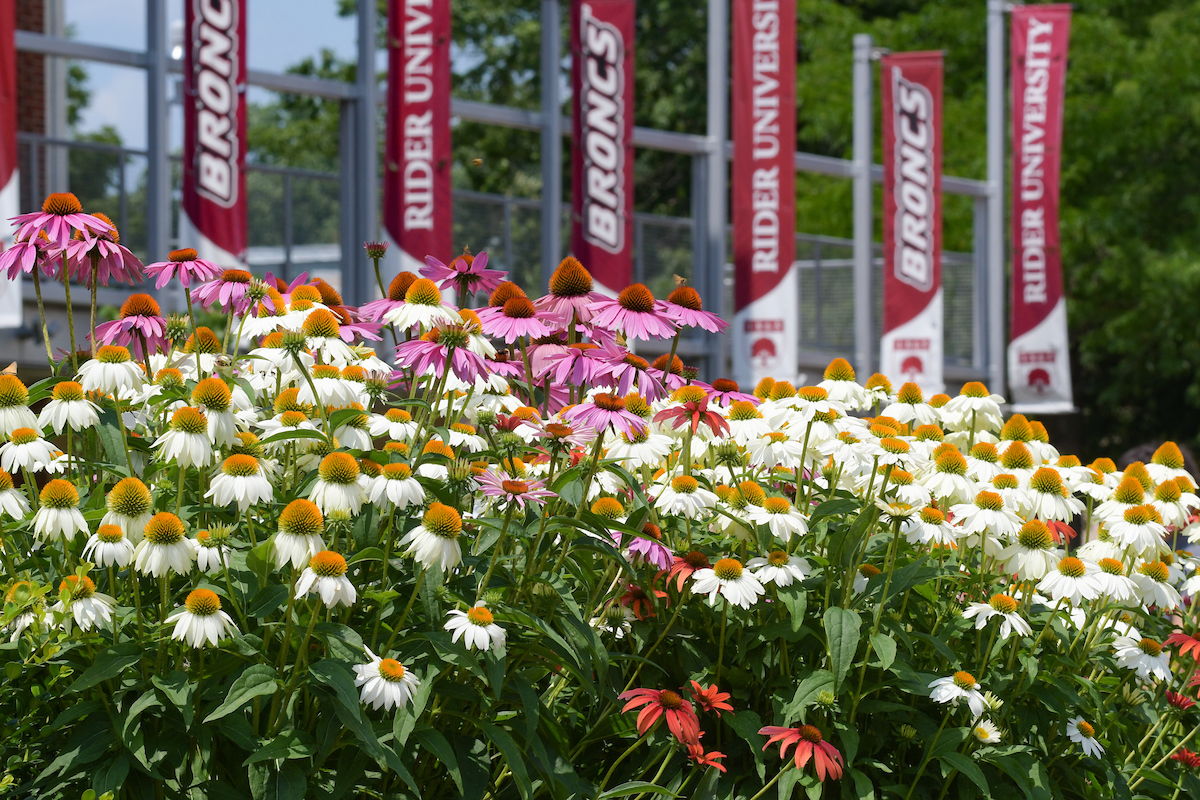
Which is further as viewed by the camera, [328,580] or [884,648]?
[884,648]

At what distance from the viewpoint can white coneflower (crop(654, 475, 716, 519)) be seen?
2820 mm

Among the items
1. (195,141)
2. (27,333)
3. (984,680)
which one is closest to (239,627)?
(984,680)

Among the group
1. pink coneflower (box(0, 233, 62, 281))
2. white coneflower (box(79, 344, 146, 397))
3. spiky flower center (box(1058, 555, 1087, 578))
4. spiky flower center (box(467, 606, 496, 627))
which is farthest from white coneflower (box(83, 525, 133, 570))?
spiky flower center (box(1058, 555, 1087, 578))

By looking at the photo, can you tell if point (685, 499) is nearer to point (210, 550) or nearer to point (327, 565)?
point (327, 565)

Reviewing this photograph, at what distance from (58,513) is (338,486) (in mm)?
534

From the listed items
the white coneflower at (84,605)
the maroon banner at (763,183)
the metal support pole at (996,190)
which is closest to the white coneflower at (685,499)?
the white coneflower at (84,605)

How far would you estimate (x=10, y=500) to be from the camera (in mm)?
2555

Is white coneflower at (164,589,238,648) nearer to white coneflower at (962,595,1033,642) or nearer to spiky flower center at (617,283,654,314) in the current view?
spiky flower center at (617,283,654,314)

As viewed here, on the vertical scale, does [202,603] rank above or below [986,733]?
above

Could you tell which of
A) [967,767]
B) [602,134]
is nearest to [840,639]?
[967,767]

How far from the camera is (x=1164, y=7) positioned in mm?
23594

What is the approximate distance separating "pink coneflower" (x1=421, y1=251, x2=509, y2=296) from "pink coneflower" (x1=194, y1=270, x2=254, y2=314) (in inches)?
17.4

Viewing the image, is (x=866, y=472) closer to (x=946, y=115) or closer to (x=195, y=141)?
(x=195, y=141)

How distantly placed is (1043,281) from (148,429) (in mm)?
14912
